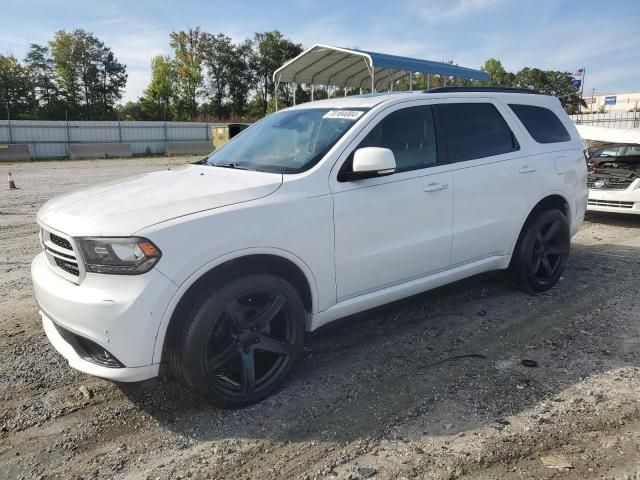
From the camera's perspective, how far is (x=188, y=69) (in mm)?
55031

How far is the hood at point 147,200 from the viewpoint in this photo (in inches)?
106

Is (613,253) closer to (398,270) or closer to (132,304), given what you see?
(398,270)

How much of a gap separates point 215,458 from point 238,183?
62.5 inches

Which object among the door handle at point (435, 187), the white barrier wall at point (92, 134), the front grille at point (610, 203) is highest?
the white barrier wall at point (92, 134)

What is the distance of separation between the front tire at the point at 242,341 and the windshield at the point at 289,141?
87 centimetres

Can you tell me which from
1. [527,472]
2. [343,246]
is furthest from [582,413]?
[343,246]

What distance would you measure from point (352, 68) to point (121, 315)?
14.9 meters

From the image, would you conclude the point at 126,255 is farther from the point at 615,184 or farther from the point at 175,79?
the point at 175,79

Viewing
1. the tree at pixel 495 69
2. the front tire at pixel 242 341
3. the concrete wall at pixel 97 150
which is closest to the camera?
the front tire at pixel 242 341

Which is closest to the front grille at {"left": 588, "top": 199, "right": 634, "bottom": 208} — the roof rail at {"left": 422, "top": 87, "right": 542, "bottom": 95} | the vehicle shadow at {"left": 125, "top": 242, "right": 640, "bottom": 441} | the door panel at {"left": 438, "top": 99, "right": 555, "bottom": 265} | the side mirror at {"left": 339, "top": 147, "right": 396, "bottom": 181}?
the vehicle shadow at {"left": 125, "top": 242, "right": 640, "bottom": 441}

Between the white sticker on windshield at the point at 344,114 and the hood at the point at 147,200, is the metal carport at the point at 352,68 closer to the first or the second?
the white sticker on windshield at the point at 344,114

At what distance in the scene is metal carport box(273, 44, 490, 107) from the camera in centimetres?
1393

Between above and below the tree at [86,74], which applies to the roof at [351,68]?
below

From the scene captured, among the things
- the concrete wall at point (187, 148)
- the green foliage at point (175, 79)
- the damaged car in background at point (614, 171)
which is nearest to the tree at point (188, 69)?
the green foliage at point (175, 79)
